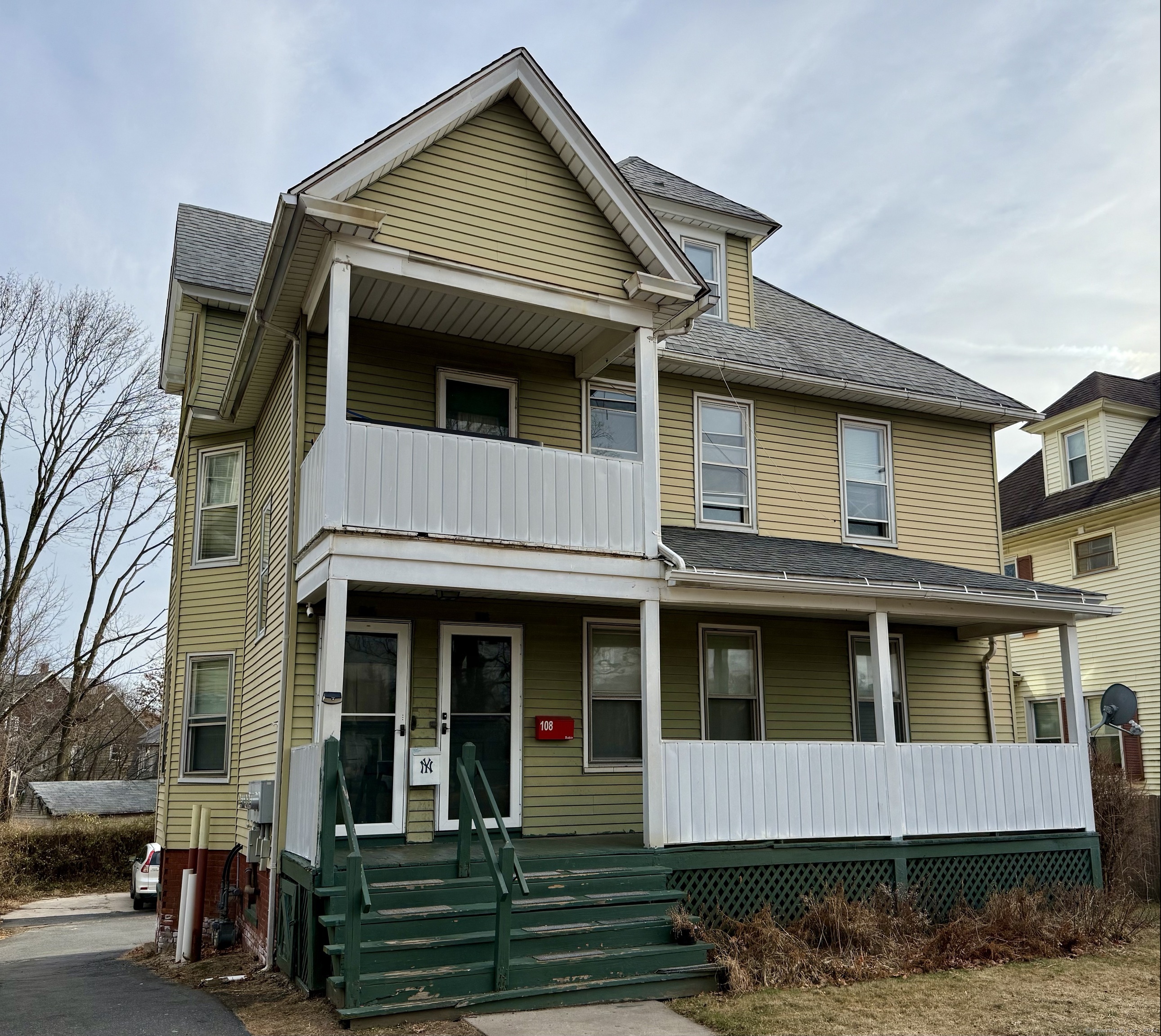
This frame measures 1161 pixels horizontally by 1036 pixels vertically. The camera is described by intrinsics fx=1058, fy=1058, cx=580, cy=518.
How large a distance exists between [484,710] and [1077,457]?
17.7 m

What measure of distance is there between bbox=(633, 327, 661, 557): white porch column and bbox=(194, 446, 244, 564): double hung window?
6856 millimetres

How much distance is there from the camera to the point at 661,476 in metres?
13.6

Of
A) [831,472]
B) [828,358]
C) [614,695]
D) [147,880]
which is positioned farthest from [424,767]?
[147,880]

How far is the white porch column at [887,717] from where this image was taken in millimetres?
11461

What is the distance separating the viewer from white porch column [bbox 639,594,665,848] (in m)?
10.2

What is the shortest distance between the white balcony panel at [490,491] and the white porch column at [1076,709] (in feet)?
20.1

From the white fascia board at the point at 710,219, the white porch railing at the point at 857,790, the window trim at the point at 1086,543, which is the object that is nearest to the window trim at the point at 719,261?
the white fascia board at the point at 710,219

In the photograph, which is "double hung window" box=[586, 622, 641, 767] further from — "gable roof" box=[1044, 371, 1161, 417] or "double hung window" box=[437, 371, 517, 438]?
"gable roof" box=[1044, 371, 1161, 417]

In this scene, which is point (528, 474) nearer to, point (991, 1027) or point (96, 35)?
point (991, 1027)

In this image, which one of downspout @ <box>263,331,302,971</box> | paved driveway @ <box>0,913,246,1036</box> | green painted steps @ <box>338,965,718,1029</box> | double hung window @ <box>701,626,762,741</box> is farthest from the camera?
double hung window @ <box>701,626,762,741</box>

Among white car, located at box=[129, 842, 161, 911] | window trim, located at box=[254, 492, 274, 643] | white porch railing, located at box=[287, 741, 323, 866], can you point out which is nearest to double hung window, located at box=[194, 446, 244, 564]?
window trim, located at box=[254, 492, 274, 643]

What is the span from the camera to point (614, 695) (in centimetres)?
1240

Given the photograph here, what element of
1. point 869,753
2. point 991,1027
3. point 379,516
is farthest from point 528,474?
point 991,1027

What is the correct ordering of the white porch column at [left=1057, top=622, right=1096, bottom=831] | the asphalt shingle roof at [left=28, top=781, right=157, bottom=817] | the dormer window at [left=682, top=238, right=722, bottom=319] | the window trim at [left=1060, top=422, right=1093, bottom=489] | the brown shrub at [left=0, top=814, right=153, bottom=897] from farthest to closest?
the asphalt shingle roof at [left=28, top=781, right=157, bottom=817] → the brown shrub at [left=0, top=814, right=153, bottom=897] → the window trim at [left=1060, top=422, right=1093, bottom=489] → the dormer window at [left=682, top=238, right=722, bottom=319] → the white porch column at [left=1057, top=622, right=1096, bottom=831]
